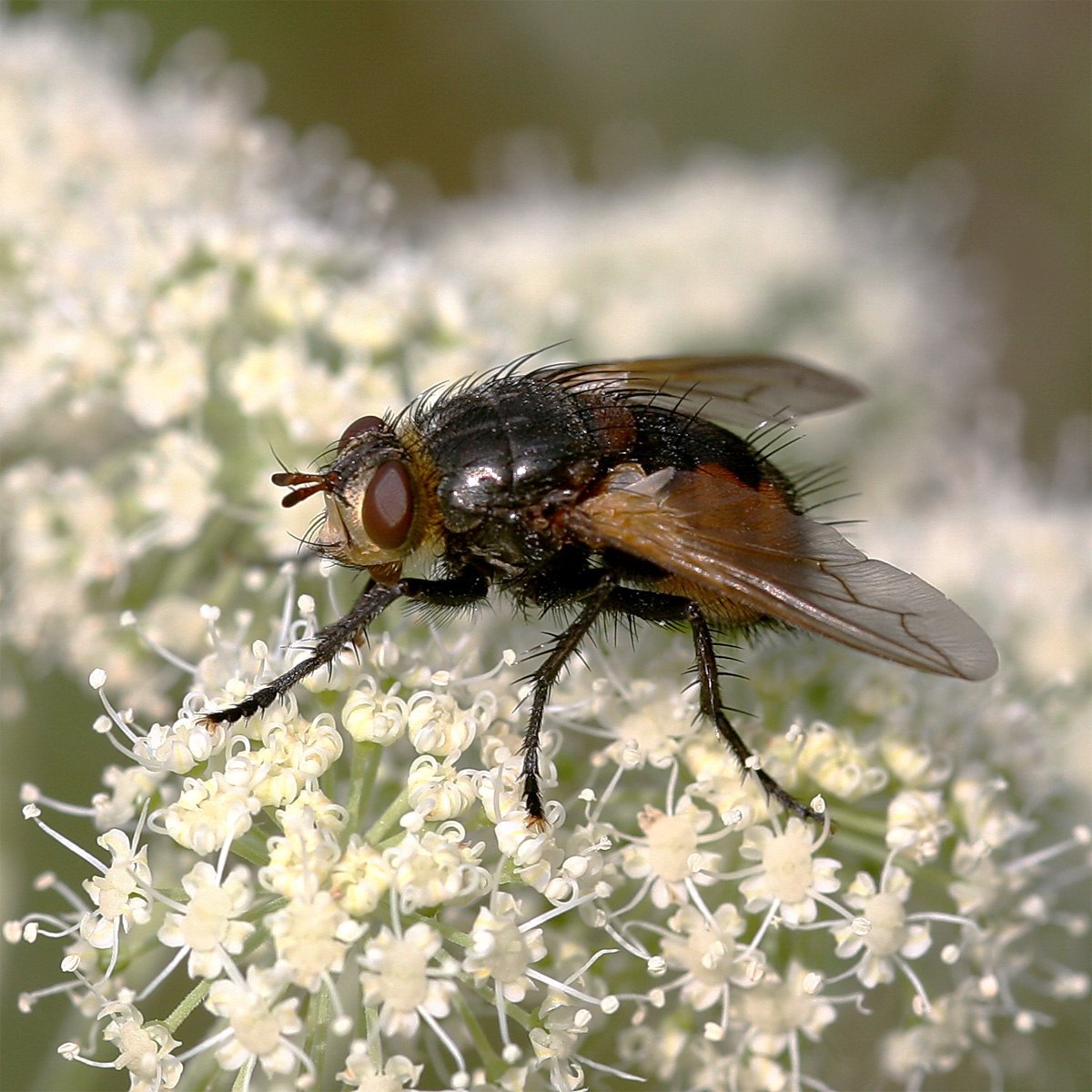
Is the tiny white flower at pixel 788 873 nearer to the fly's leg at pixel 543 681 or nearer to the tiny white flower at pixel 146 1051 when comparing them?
the fly's leg at pixel 543 681

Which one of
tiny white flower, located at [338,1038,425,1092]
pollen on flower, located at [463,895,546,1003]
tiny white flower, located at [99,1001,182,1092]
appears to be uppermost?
pollen on flower, located at [463,895,546,1003]

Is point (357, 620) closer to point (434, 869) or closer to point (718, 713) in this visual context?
point (434, 869)

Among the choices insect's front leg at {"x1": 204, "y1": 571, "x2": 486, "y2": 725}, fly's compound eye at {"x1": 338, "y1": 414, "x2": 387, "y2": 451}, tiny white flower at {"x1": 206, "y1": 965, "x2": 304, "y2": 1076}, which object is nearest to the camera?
tiny white flower at {"x1": 206, "y1": 965, "x2": 304, "y2": 1076}

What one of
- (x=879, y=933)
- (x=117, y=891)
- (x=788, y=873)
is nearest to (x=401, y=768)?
(x=117, y=891)

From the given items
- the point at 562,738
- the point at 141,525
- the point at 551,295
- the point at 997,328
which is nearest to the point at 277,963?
the point at 562,738

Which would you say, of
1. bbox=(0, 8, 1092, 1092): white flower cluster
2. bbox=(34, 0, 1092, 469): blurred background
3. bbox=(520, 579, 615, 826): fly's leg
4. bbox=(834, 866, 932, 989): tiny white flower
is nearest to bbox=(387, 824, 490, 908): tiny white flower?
bbox=(0, 8, 1092, 1092): white flower cluster

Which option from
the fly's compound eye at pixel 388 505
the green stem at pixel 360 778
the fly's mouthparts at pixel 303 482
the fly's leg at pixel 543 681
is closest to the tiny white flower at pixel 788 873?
the fly's leg at pixel 543 681

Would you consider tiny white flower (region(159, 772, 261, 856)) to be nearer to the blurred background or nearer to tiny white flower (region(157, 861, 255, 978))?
tiny white flower (region(157, 861, 255, 978))
